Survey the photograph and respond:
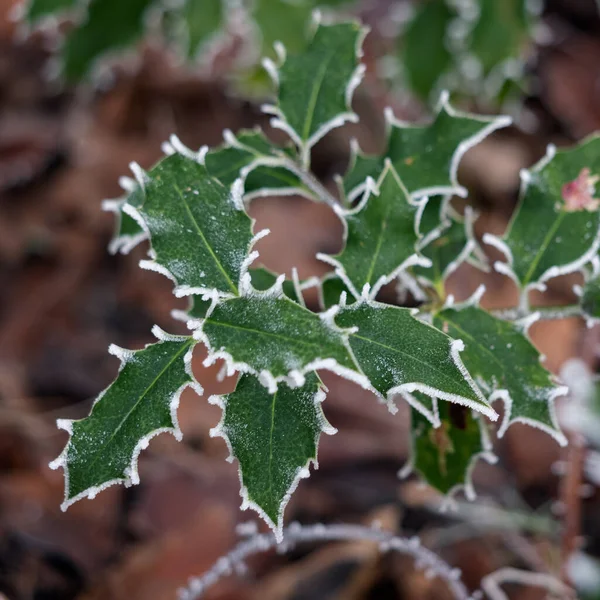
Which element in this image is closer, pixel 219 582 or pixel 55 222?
pixel 219 582

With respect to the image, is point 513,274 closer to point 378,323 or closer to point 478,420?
point 478,420

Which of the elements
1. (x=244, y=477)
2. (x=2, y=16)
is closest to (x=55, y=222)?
(x=2, y=16)

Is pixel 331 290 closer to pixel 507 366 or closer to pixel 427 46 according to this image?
pixel 507 366

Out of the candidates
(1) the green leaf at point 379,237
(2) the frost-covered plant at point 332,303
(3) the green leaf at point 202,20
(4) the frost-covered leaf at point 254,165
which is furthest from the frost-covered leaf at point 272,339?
(3) the green leaf at point 202,20

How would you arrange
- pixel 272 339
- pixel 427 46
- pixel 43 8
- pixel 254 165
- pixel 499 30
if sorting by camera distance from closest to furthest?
pixel 272 339
pixel 254 165
pixel 43 8
pixel 499 30
pixel 427 46

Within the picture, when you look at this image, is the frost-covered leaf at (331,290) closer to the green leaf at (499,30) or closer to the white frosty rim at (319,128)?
the white frosty rim at (319,128)

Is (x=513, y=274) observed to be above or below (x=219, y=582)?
above

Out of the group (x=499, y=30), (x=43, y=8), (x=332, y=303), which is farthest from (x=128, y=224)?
(x=499, y=30)
